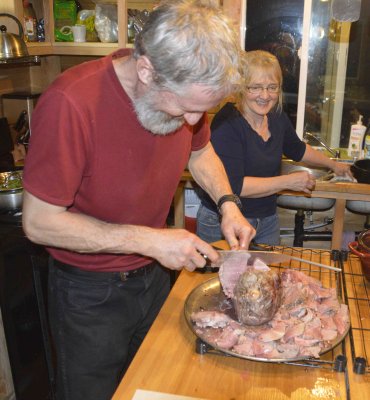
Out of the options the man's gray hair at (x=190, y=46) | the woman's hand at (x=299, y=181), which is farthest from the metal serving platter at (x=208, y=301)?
the woman's hand at (x=299, y=181)

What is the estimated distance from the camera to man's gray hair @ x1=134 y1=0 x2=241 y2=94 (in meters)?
1.08

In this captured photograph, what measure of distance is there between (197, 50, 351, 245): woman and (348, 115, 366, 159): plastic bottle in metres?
1.14

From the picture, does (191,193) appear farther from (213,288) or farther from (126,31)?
(213,288)

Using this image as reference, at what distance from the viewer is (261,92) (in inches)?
83.9

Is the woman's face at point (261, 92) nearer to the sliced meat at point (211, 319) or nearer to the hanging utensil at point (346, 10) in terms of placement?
the sliced meat at point (211, 319)

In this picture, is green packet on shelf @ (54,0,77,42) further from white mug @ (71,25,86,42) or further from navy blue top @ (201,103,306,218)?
navy blue top @ (201,103,306,218)

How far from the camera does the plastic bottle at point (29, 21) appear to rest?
3.10 metres

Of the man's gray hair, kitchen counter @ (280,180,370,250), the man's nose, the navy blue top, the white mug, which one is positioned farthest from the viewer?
the white mug

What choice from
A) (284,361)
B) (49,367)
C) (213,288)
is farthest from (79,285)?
(49,367)

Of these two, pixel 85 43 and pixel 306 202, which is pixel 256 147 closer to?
pixel 306 202

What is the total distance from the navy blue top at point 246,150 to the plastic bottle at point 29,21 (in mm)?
1605

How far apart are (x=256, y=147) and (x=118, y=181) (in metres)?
0.98

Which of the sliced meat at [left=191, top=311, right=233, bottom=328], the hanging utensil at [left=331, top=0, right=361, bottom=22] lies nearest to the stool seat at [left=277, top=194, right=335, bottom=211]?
the hanging utensil at [left=331, top=0, right=361, bottom=22]

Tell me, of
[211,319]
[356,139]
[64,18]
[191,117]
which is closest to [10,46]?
[64,18]
